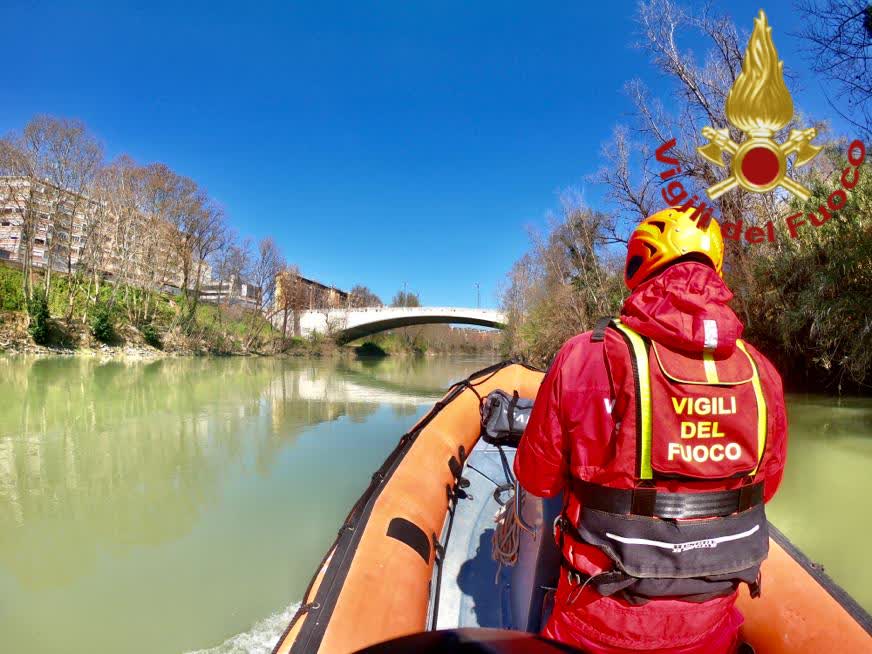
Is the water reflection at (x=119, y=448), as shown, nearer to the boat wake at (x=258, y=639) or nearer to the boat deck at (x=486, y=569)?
the boat wake at (x=258, y=639)

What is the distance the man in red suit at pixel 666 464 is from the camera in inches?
38.7

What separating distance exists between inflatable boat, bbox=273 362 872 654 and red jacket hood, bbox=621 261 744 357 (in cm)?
→ 65

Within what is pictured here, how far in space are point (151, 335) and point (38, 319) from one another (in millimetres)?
4768

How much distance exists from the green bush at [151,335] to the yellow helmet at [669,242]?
24647mm

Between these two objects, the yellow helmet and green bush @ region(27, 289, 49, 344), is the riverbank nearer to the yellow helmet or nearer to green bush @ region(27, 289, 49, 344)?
green bush @ region(27, 289, 49, 344)

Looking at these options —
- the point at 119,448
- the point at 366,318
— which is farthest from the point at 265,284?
the point at 119,448

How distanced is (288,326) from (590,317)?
24027 millimetres

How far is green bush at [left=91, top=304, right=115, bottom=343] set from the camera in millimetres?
19094

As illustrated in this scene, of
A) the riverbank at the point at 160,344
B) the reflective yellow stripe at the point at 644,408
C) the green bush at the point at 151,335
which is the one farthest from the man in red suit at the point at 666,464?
the green bush at the point at 151,335

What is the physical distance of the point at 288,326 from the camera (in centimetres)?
3297

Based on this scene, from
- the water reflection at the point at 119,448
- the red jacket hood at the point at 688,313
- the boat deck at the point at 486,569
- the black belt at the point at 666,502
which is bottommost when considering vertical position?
the water reflection at the point at 119,448

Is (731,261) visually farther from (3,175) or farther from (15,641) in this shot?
(3,175)

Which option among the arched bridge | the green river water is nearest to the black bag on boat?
the green river water

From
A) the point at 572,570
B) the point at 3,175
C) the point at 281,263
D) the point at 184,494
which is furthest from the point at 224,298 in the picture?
the point at 572,570
